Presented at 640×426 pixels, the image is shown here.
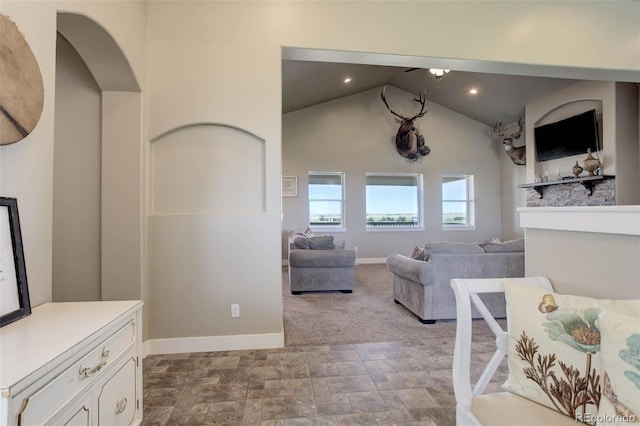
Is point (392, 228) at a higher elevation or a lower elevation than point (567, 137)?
lower

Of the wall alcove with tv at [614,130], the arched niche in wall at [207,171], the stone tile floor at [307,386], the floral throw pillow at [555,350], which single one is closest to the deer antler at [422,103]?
the wall alcove with tv at [614,130]

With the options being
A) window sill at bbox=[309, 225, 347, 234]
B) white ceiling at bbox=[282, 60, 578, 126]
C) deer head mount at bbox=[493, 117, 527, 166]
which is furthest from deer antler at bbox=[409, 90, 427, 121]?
window sill at bbox=[309, 225, 347, 234]

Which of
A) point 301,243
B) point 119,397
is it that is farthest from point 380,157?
point 119,397

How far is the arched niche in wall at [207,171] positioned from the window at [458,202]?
6.00 meters

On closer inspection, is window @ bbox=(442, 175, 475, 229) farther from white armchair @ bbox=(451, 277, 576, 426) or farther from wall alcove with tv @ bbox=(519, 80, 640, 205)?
white armchair @ bbox=(451, 277, 576, 426)

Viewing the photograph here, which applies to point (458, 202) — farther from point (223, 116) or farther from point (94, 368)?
point (94, 368)

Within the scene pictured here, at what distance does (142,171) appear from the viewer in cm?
234

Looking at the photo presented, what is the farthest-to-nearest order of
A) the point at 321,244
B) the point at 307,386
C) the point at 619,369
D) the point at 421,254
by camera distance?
the point at 321,244 < the point at 421,254 < the point at 307,386 < the point at 619,369

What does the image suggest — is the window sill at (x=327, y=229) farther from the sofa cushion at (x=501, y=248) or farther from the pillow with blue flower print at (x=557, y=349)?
the pillow with blue flower print at (x=557, y=349)

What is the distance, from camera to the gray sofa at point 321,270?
4184 millimetres

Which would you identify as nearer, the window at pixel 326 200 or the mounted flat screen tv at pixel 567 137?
the mounted flat screen tv at pixel 567 137

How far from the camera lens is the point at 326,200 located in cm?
681

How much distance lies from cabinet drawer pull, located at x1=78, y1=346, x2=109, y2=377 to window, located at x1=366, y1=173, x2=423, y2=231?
614 cm

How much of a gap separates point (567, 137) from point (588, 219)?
5286mm
